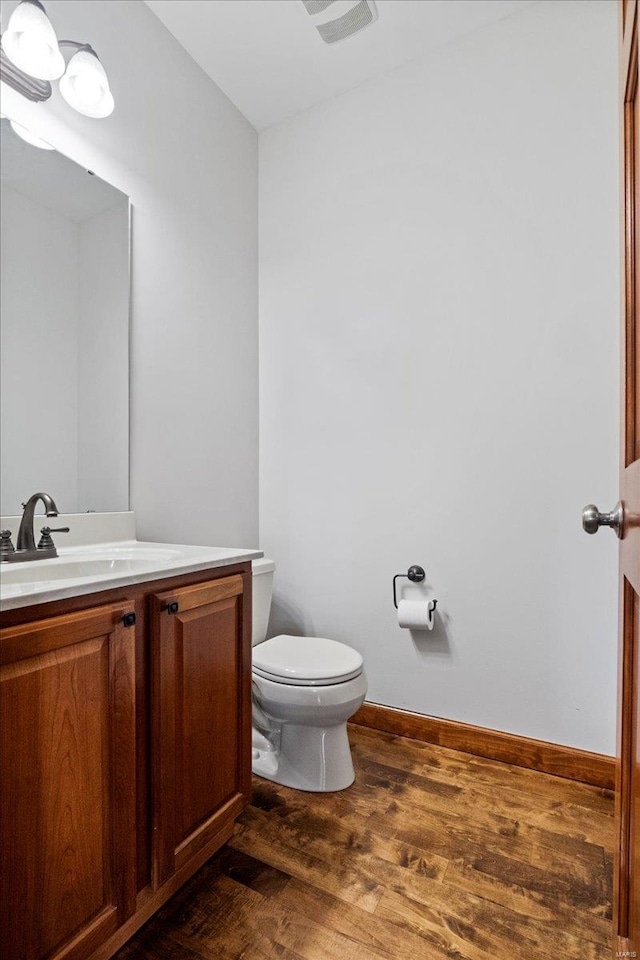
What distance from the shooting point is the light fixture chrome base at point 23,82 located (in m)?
1.28

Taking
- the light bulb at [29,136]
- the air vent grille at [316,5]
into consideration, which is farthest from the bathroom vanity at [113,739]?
the air vent grille at [316,5]

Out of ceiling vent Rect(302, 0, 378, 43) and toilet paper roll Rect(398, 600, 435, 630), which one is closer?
ceiling vent Rect(302, 0, 378, 43)

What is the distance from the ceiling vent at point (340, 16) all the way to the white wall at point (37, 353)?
A: 1.21 m

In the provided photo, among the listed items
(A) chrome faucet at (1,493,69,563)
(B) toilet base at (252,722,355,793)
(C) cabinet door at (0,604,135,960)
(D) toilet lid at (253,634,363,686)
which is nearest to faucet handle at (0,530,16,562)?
(A) chrome faucet at (1,493,69,563)

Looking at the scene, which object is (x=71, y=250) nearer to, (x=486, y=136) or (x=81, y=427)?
(x=81, y=427)

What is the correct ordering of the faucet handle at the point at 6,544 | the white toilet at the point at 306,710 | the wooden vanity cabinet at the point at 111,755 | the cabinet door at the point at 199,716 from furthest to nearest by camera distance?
the white toilet at the point at 306,710 < the faucet handle at the point at 6,544 < the cabinet door at the point at 199,716 < the wooden vanity cabinet at the point at 111,755

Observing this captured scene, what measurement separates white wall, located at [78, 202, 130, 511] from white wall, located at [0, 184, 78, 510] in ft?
0.10

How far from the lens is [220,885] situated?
1.22 metres

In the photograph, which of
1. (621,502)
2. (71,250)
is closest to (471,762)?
(621,502)

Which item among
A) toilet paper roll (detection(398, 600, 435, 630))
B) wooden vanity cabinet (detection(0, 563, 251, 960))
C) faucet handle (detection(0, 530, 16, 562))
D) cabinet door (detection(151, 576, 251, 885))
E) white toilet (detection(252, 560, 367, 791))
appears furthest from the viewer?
toilet paper roll (detection(398, 600, 435, 630))

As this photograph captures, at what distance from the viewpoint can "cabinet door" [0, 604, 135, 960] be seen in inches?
30.2

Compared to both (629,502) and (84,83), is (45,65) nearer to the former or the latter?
(84,83)

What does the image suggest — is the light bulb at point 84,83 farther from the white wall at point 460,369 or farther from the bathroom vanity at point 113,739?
the bathroom vanity at point 113,739

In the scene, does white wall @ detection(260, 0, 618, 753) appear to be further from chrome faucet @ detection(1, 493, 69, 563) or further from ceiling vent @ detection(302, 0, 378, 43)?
chrome faucet @ detection(1, 493, 69, 563)
